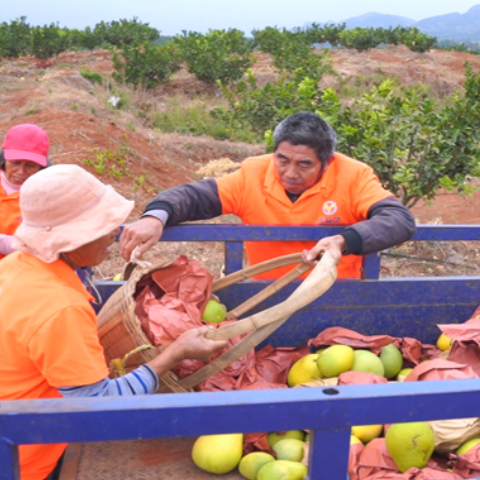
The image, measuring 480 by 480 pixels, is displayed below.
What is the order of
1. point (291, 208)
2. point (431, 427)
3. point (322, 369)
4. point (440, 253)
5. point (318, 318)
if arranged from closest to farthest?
point (431, 427) < point (322, 369) < point (318, 318) < point (291, 208) < point (440, 253)

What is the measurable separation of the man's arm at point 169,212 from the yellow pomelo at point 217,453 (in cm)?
88

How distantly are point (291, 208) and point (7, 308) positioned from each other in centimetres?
177

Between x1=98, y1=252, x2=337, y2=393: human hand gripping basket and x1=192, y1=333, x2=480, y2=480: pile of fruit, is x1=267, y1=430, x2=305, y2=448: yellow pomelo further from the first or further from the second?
x1=98, y1=252, x2=337, y2=393: human hand gripping basket

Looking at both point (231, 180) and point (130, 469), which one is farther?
point (231, 180)

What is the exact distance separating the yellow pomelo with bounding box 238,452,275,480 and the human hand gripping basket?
1.02ft

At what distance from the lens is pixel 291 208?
3127 millimetres

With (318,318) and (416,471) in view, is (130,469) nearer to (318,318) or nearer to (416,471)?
(416,471)

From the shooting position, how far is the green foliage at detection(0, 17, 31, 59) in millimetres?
28375

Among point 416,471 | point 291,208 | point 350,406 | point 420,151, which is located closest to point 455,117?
point 420,151

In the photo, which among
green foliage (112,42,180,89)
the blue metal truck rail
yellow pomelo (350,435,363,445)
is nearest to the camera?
the blue metal truck rail

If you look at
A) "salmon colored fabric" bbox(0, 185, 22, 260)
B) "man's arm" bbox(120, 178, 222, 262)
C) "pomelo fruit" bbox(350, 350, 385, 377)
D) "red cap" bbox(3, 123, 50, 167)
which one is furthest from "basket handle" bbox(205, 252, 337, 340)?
"red cap" bbox(3, 123, 50, 167)

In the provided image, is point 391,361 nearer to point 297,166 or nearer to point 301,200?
point 301,200

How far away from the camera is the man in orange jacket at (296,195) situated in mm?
2891

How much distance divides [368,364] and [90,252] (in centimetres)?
130
